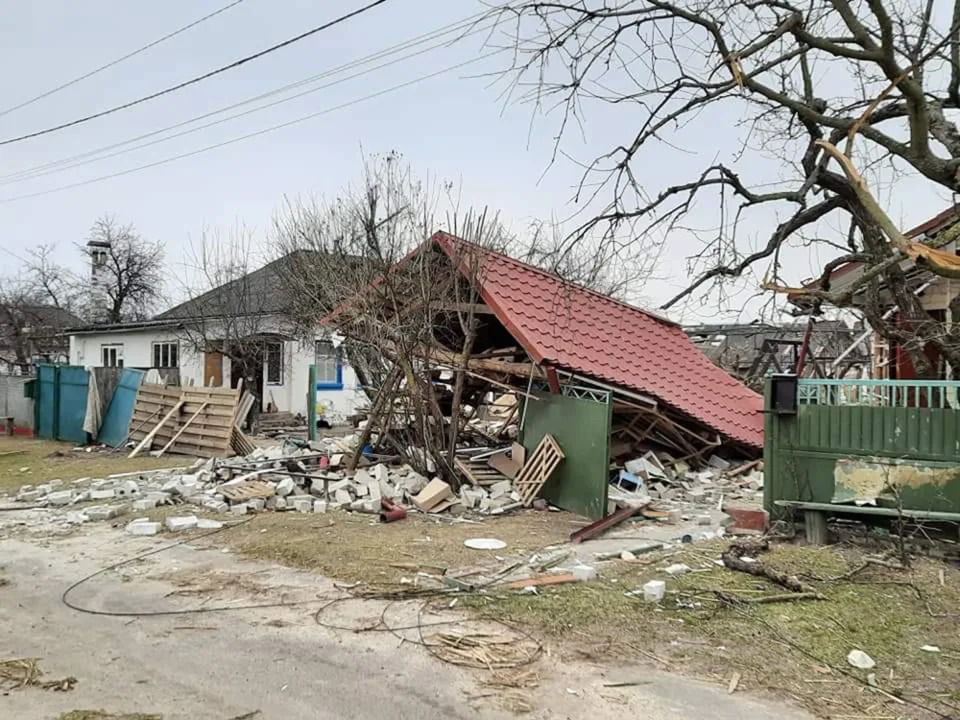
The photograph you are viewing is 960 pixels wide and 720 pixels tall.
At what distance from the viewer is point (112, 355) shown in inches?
999

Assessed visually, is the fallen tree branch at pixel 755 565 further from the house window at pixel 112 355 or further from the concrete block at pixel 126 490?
the house window at pixel 112 355

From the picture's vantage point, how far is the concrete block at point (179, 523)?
325 inches

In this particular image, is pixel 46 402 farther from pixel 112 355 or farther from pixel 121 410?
pixel 112 355

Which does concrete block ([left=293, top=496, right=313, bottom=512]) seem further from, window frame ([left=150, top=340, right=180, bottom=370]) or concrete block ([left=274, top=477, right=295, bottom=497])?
window frame ([left=150, top=340, right=180, bottom=370])

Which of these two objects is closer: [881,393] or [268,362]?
[881,393]

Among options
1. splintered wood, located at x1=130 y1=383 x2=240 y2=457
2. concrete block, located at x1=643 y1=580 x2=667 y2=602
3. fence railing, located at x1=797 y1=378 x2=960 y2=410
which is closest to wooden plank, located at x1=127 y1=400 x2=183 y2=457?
splintered wood, located at x1=130 y1=383 x2=240 y2=457

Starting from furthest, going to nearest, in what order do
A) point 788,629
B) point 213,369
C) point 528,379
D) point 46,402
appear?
1. point 213,369
2. point 46,402
3. point 528,379
4. point 788,629

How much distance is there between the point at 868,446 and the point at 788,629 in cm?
290

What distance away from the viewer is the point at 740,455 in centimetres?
1291

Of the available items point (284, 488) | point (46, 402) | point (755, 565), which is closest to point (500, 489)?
point (284, 488)

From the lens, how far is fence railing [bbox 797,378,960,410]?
6711 mm

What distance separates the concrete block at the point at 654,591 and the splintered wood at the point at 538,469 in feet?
13.7

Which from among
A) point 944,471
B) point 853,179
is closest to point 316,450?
point 944,471

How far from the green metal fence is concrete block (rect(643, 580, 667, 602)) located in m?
2.39
